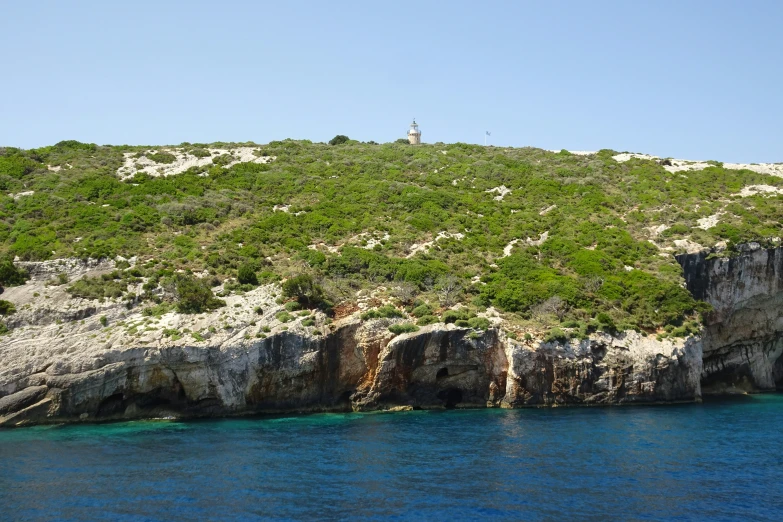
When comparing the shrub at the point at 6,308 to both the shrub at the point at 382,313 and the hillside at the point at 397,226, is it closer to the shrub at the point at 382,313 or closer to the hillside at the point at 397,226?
the hillside at the point at 397,226

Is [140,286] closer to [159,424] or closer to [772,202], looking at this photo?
[159,424]

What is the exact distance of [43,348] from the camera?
38.0 metres

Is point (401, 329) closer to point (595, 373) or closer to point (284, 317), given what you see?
point (284, 317)

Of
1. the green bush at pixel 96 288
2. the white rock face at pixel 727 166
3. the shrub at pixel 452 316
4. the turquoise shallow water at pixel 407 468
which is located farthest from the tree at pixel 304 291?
Answer: the white rock face at pixel 727 166

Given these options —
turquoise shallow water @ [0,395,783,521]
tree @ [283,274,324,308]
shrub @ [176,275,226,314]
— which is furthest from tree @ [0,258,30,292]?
tree @ [283,274,324,308]

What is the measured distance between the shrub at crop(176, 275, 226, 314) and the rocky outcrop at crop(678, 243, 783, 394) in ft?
110

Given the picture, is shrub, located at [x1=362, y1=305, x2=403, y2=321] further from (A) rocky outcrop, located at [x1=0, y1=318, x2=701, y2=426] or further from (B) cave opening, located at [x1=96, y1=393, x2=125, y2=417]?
(B) cave opening, located at [x1=96, y1=393, x2=125, y2=417]

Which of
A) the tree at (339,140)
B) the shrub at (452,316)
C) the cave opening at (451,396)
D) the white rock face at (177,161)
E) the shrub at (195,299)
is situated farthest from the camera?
the tree at (339,140)

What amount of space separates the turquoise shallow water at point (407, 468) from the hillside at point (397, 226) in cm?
877

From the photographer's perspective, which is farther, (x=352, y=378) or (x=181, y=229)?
(x=181, y=229)

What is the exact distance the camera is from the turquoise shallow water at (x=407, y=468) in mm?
21547

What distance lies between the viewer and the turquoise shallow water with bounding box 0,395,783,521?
848 inches

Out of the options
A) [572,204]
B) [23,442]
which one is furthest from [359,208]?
[23,442]

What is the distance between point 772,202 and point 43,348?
191ft
